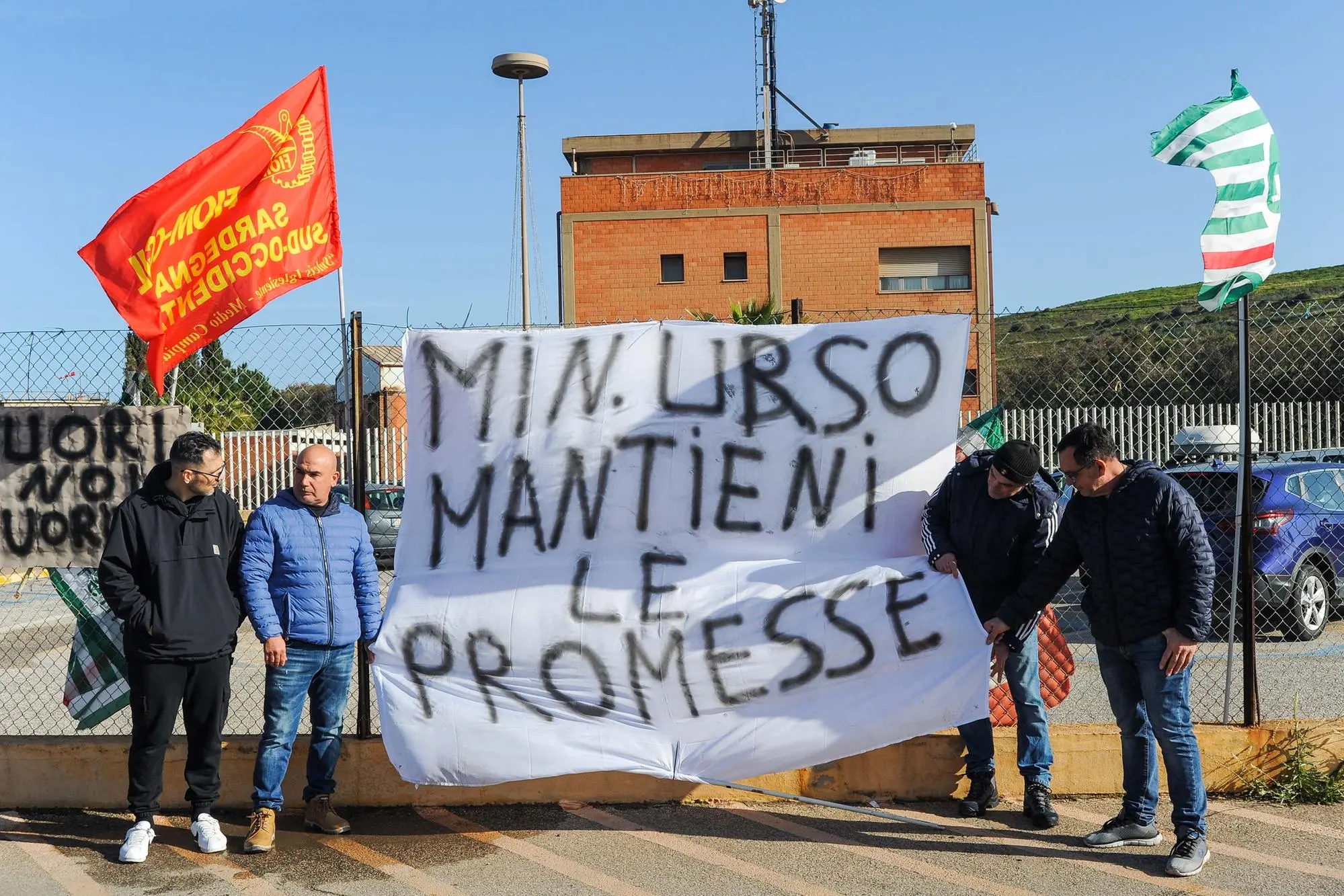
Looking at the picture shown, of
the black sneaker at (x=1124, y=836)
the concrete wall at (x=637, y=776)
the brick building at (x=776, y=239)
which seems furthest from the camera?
the brick building at (x=776, y=239)

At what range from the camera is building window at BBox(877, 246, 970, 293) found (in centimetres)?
3434

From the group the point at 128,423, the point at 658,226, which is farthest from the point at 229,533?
the point at 658,226

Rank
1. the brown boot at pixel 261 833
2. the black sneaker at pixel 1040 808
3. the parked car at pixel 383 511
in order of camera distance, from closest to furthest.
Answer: the brown boot at pixel 261 833 < the black sneaker at pixel 1040 808 < the parked car at pixel 383 511

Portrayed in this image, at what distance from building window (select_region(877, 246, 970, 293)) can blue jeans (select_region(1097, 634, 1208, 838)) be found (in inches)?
1195

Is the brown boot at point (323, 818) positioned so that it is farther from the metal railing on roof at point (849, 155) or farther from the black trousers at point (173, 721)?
the metal railing on roof at point (849, 155)

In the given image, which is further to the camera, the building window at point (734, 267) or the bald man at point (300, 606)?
the building window at point (734, 267)

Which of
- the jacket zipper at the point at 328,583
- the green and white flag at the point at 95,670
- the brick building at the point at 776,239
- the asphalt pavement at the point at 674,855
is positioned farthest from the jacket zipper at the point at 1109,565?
the brick building at the point at 776,239

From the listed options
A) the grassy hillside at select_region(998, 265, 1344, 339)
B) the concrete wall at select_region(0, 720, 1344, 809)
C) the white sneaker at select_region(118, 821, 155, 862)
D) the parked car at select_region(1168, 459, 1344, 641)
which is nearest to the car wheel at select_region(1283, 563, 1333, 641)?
the parked car at select_region(1168, 459, 1344, 641)

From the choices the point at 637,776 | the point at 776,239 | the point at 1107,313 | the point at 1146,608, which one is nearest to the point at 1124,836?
the point at 1146,608

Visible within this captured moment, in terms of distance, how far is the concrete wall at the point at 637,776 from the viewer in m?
5.43

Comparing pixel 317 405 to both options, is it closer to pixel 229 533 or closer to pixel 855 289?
pixel 229 533

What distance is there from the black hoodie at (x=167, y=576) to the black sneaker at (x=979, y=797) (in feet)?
10.8

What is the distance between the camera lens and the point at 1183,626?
4.49 m

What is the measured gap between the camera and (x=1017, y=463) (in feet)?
16.0
